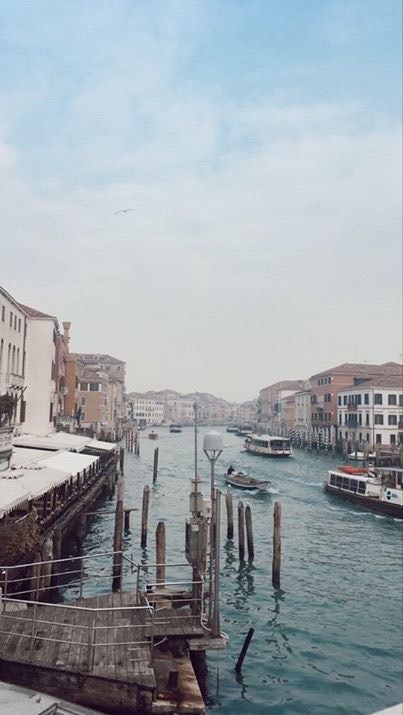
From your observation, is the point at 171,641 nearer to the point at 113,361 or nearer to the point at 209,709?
the point at 209,709

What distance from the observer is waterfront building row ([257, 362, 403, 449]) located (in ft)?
181

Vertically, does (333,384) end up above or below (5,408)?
above

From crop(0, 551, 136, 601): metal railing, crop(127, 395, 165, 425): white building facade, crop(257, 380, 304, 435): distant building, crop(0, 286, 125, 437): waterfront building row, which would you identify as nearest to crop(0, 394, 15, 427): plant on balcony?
crop(0, 286, 125, 437): waterfront building row

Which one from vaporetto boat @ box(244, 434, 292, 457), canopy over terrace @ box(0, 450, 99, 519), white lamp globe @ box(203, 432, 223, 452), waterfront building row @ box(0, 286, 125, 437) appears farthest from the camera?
vaporetto boat @ box(244, 434, 292, 457)

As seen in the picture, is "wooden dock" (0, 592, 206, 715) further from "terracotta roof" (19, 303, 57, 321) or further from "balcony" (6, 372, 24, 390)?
"terracotta roof" (19, 303, 57, 321)

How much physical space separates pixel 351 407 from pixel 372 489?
32217mm

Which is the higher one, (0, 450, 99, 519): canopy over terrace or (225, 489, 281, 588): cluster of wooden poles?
(0, 450, 99, 519): canopy over terrace

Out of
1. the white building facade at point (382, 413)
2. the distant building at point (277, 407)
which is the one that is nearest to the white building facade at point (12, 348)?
the white building facade at point (382, 413)

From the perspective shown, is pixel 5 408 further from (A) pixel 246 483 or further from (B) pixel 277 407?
(B) pixel 277 407

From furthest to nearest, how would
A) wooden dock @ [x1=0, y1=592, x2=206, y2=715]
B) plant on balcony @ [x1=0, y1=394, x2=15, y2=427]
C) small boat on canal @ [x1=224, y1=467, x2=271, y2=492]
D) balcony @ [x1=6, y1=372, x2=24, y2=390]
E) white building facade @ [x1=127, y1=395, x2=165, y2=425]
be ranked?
white building facade @ [x1=127, y1=395, x2=165, y2=425]
small boat on canal @ [x1=224, y1=467, x2=271, y2=492]
balcony @ [x1=6, y1=372, x2=24, y2=390]
plant on balcony @ [x1=0, y1=394, x2=15, y2=427]
wooden dock @ [x1=0, y1=592, x2=206, y2=715]

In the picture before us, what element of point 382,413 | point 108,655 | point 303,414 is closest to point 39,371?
point 108,655

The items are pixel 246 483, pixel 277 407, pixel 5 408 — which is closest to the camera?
pixel 5 408

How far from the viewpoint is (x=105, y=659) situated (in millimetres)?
6852

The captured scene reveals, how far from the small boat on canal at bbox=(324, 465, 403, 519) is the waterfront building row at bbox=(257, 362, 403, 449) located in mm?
23211
